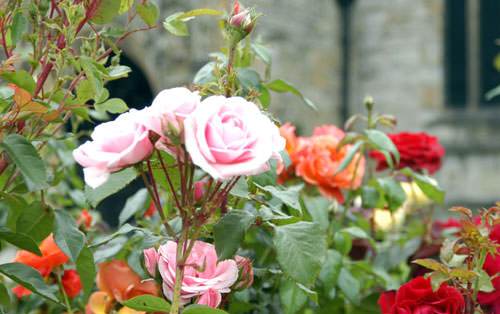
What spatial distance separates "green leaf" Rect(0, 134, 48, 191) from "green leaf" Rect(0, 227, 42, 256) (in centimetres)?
12

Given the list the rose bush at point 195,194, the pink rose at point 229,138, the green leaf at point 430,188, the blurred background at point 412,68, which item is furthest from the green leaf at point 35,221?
the blurred background at point 412,68

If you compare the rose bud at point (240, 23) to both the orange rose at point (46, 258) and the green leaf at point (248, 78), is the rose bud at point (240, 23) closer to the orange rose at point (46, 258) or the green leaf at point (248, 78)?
the green leaf at point (248, 78)

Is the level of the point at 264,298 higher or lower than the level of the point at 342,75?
higher

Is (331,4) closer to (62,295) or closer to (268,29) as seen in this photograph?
(268,29)

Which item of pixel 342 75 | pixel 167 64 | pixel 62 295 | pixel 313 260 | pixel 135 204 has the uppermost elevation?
pixel 313 260

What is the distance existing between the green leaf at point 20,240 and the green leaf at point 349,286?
549 mm

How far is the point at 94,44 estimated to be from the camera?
1226 millimetres

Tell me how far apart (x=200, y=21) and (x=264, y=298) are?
19.8 ft

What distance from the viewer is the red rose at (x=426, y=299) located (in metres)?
1.08

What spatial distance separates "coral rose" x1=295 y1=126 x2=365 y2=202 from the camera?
5.25 ft

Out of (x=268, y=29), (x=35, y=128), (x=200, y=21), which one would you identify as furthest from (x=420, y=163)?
(x=268, y=29)

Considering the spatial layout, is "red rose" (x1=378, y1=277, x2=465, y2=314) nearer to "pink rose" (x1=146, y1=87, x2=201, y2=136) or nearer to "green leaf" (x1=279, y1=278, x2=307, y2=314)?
"green leaf" (x1=279, y1=278, x2=307, y2=314)

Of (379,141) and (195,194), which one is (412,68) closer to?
(379,141)

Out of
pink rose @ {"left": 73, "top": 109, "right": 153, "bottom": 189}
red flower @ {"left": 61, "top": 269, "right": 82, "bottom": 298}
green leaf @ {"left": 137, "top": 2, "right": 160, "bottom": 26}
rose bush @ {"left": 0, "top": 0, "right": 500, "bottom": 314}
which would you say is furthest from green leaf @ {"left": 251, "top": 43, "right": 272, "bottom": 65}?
pink rose @ {"left": 73, "top": 109, "right": 153, "bottom": 189}
